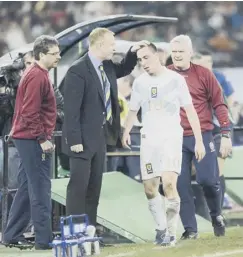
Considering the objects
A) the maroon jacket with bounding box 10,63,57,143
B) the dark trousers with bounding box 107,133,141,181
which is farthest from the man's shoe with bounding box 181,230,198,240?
the dark trousers with bounding box 107,133,141,181

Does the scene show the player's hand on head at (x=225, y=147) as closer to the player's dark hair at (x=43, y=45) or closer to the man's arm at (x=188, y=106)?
the man's arm at (x=188, y=106)

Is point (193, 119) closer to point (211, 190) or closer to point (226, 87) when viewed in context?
point (211, 190)

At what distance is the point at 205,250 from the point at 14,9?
44.8 ft

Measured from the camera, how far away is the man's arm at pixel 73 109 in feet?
34.8

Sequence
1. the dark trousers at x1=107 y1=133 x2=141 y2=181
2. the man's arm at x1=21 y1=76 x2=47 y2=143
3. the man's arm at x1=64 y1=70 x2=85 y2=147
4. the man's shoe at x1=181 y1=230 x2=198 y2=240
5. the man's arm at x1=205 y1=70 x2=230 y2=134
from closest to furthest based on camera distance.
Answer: the man's arm at x1=21 y1=76 x2=47 y2=143 → the man's arm at x1=64 y1=70 x2=85 y2=147 → the man's shoe at x1=181 y1=230 x2=198 y2=240 → the man's arm at x1=205 y1=70 x2=230 y2=134 → the dark trousers at x1=107 y1=133 x2=141 y2=181

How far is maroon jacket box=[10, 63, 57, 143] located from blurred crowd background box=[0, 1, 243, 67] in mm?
12052

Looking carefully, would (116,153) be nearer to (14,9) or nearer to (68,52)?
(68,52)

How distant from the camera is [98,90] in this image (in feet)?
35.3

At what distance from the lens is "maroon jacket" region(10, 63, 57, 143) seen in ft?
34.4

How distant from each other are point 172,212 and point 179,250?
664 millimetres

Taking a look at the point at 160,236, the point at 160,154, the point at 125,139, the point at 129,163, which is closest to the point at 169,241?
the point at 160,236

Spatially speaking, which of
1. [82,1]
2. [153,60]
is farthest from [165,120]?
[82,1]

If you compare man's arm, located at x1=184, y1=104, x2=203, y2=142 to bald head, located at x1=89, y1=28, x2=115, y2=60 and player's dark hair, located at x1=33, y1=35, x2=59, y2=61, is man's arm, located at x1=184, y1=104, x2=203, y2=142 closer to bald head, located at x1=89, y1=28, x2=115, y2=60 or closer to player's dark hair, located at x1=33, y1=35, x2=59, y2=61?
bald head, located at x1=89, y1=28, x2=115, y2=60

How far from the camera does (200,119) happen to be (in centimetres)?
1153
